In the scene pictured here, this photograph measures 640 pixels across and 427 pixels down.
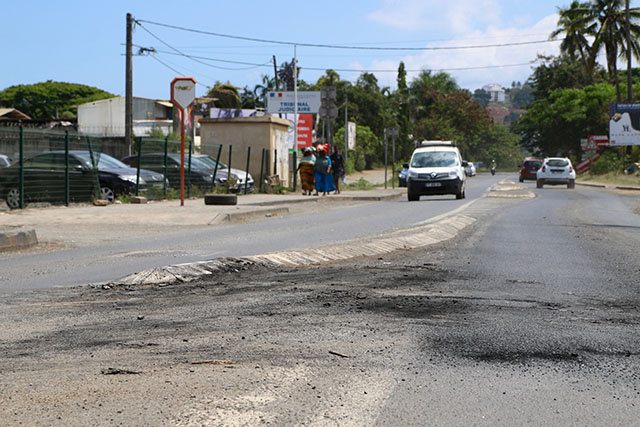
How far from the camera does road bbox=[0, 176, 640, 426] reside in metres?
3.22

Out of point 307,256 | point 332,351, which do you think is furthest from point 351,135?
point 332,351

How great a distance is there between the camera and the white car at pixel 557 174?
38094 millimetres

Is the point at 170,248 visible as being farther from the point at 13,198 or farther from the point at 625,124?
the point at 625,124

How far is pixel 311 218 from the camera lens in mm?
17500

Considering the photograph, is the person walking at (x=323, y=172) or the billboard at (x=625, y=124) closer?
the person walking at (x=323, y=172)

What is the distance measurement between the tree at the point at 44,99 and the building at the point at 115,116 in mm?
19039

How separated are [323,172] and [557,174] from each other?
605 inches

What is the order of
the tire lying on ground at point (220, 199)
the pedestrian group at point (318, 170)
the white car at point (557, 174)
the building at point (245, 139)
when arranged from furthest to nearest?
the white car at point (557, 174)
the building at point (245, 139)
the pedestrian group at point (318, 170)
the tire lying on ground at point (220, 199)

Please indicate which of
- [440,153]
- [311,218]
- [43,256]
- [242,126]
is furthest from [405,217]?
[242,126]

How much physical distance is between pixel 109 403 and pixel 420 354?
1.61m

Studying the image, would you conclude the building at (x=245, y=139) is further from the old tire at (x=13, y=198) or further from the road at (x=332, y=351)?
the road at (x=332, y=351)

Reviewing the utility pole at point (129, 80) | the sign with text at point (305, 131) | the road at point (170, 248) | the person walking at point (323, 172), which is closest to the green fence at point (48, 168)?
the road at point (170, 248)

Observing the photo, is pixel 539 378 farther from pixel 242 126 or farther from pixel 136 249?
pixel 242 126

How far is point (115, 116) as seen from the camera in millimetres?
71312
